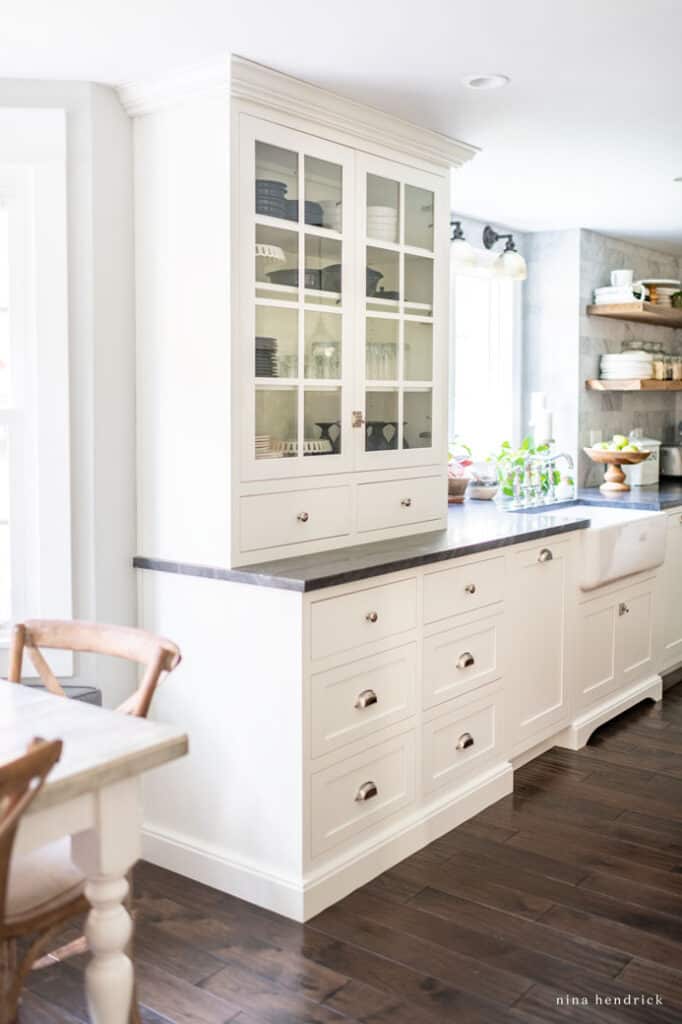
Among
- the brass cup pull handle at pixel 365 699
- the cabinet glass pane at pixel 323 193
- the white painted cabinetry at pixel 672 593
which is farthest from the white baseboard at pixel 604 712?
the cabinet glass pane at pixel 323 193

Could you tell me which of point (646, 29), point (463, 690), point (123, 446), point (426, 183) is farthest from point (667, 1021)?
point (426, 183)

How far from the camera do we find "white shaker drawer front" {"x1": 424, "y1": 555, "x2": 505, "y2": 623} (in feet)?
10.7

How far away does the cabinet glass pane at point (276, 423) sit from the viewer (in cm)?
304

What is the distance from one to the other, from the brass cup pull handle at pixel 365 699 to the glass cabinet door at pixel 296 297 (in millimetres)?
689

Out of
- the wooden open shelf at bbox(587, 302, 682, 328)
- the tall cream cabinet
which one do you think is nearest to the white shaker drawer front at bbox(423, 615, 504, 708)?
the tall cream cabinet

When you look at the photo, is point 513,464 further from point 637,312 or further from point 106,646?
point 106,646

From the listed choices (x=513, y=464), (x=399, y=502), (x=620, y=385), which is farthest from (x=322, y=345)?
A: (x=620, y=385)

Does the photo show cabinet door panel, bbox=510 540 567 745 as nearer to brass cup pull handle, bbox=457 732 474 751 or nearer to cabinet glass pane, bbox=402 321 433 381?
brass cup pull handle, bbox=457 732 474 751

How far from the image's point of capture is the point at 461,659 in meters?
3.43

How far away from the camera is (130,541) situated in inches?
126

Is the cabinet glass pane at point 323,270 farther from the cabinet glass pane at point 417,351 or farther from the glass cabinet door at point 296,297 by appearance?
the cabinet glass pane at point 417,351

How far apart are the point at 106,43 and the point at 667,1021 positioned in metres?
2.69

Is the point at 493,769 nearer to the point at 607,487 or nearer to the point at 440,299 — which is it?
the point at 440,299

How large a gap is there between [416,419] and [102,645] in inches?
66.8
